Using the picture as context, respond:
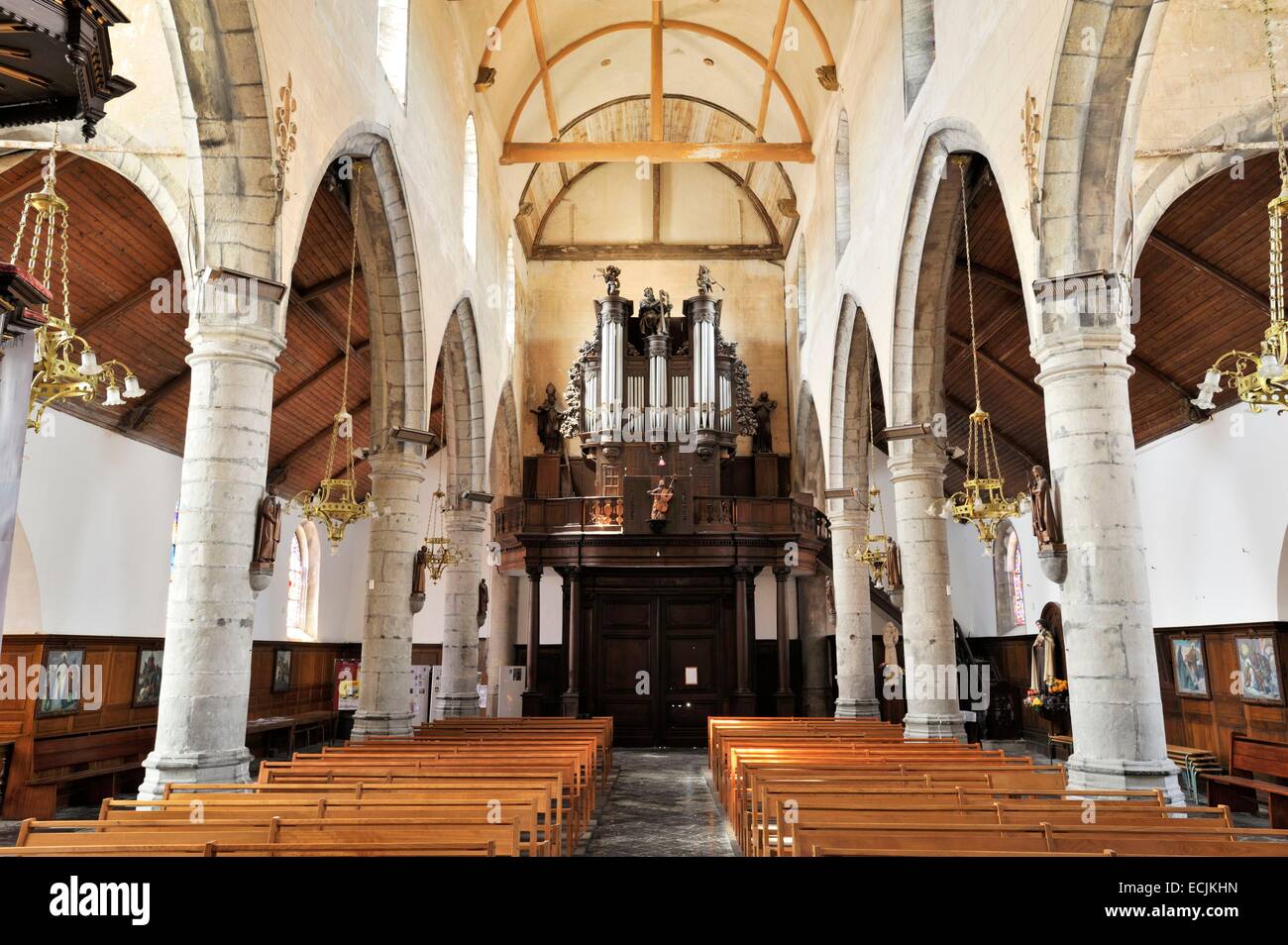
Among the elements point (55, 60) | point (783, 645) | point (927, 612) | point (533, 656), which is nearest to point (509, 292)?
point (533, 656)

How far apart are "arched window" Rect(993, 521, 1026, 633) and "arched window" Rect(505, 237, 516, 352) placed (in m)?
11.3

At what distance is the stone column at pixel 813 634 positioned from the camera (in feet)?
66.2

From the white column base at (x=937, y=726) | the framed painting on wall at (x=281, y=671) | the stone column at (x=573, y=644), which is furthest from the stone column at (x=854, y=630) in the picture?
the framed painting on wall at (x=281, y=671)

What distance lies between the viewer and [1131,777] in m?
6.80

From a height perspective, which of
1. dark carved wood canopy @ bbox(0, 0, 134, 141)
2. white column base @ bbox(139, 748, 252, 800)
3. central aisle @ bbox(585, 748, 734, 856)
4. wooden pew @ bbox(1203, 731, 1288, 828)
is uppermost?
dark carved wood canopy @ bbox(0, 0, 134, 141)

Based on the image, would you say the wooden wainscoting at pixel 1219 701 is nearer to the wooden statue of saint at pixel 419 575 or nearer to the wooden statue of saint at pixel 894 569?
the wooden statue of saint at pixel 894 569

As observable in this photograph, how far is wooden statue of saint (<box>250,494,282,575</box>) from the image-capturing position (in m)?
7.50

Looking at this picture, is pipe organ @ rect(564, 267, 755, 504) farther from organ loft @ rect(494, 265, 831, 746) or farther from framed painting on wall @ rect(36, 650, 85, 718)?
framed painting on wall @ rect(36, 650, 85, 718)

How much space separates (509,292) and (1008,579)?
12.5m

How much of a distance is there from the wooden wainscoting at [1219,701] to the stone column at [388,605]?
34.4 ft

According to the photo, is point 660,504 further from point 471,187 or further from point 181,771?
point 181,771

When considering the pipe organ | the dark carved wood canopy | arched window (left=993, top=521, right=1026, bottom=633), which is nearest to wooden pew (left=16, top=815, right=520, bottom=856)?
the dark carved wood canopy

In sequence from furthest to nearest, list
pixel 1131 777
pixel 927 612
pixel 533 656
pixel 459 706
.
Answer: pixel 533 656, pixel 459 706, pixel 927 612, pixel 1131 777

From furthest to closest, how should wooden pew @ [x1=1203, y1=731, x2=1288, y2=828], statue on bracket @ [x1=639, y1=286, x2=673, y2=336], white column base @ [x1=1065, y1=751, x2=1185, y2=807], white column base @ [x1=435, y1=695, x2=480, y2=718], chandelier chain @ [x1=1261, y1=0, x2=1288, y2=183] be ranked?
statue on bracket @ [x1=639, y1=286, x2=673, y2=336], white column base @ [x1=435, y1=695, x2=480, y2=718], wooden pew @ [x1=1203, y1=731, x2=1288, y2=828], white column base @ [x1=1065, y1=751, x2=1185, y2=807], chandelier chain @ [x1=1261, y1=0, x2=1288, y2=183]
